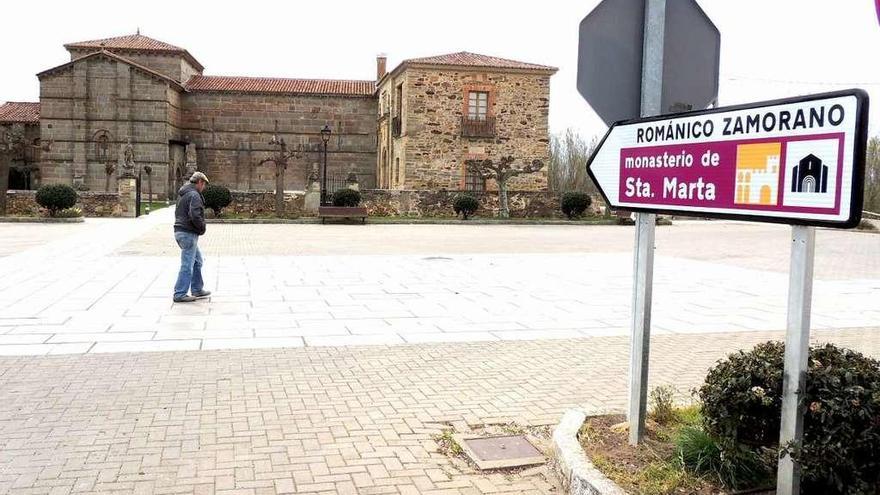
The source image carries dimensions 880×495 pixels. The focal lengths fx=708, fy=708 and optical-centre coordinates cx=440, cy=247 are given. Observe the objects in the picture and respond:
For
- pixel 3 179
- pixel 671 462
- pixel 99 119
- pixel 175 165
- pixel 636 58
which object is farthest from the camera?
pixel 175 165

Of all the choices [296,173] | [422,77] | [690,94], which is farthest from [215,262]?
[296,173]

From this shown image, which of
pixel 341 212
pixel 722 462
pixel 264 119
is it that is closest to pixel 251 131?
pixel 264 119

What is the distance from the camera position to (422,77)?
1361 inches

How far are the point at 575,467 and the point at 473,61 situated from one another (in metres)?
33.3

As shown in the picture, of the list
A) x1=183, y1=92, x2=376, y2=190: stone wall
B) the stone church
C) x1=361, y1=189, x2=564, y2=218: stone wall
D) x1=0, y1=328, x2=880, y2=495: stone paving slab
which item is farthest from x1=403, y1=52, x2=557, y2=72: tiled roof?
x1=0, y1=328, x2=880, y2=495: stone paving slab

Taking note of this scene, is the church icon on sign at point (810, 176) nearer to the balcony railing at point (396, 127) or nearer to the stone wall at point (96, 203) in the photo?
the stone wall at point (96, 203)

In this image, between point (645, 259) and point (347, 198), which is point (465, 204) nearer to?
point (347, 198)

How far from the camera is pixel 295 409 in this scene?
15.8ft

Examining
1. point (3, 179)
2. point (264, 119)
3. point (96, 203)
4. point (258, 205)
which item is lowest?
point (96, 203)

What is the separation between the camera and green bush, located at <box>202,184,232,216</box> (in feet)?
87.7

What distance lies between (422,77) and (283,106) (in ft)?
40.0

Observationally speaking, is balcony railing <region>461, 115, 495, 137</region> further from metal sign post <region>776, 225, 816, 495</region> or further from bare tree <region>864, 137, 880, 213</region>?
metal sign post <region>776, 225, 816, 495</region>

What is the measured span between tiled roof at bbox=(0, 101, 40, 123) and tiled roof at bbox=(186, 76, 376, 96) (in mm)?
10985

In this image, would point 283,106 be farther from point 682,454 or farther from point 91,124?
point 682,454
